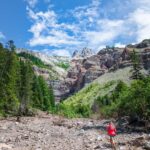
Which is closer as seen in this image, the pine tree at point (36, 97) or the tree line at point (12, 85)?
the tree line at point (12, 85)

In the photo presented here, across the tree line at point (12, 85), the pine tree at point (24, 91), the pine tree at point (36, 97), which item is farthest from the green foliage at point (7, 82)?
the pine tree at point (36, 97)

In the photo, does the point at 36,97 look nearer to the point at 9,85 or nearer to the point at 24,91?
the point at 24,91

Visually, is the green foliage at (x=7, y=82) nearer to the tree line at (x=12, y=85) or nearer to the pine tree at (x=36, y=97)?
the tree line at (x=12, y=85)

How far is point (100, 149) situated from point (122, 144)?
357 cm

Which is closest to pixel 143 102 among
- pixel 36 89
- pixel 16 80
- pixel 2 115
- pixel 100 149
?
pixel 100 149

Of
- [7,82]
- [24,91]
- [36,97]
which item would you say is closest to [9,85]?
[7,82]

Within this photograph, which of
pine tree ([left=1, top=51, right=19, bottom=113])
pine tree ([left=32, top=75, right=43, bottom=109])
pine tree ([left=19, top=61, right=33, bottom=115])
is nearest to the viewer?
pine tree ([left=1, top=51, right=19, bottom=113])

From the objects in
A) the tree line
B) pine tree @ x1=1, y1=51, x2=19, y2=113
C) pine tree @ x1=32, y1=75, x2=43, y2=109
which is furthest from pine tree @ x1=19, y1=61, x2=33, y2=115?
pine tree @ x1=32, y1=75, x2=43, y2=109

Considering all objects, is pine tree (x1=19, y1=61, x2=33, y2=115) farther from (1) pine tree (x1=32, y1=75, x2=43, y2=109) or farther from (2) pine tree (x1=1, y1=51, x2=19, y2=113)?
(1) pine tree (x1=32, y1=75, x2=43, y2=109)

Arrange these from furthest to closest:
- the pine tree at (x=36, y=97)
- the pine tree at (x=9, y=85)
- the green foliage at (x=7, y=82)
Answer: the pine tree at (x=36, y=97) < the pine tree at (x=9, y=85) < the green foliage at (x=7, y=82)

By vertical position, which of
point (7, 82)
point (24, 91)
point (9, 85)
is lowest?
point (24, 91)

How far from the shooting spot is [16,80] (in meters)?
85.9

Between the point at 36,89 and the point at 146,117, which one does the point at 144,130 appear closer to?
the point at 146,117

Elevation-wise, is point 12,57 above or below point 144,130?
above
